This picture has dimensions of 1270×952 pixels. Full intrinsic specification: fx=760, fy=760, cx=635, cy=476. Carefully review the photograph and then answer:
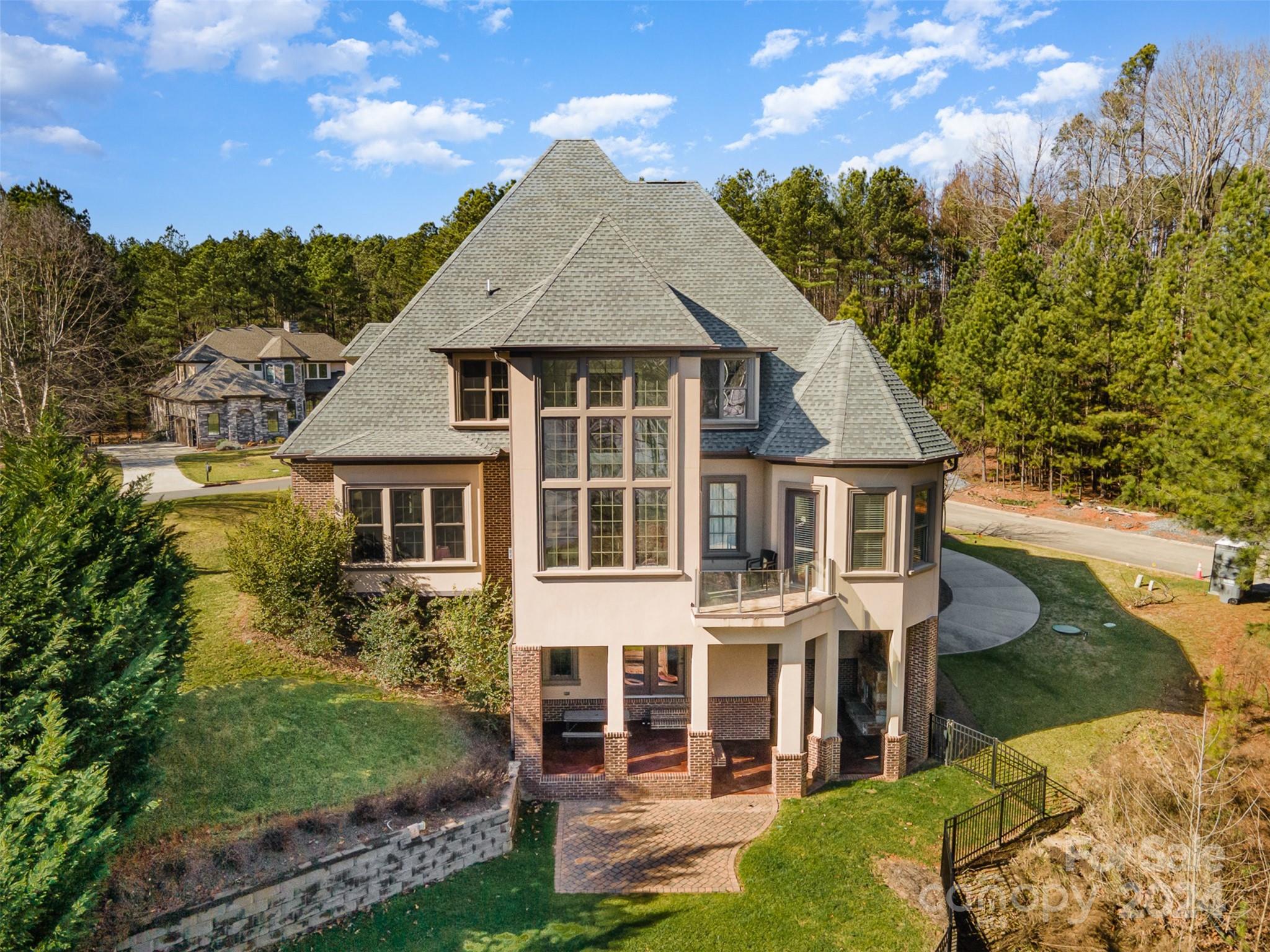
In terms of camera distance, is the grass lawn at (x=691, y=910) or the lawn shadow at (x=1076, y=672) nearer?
the grass lawn at (x=691, y=910)

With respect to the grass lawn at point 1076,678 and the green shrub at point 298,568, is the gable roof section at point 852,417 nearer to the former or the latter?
the grass lawn at point 1076,678

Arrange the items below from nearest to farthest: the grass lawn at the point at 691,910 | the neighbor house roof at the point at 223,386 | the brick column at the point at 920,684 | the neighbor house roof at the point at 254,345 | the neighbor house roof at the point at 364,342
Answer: the grass lawn at the point at 691,910, the brick column at the point at 920,684, the neighbor house roof at the point at 364,342, the neighbor house roof at the point at 223,386, the neighbor house roof at the point at 254,345

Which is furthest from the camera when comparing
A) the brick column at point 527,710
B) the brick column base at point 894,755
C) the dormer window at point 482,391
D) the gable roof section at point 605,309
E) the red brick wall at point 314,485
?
the dormer window at point 482,391

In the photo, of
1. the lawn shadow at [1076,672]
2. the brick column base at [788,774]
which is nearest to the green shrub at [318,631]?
the brick column base at [788,774]

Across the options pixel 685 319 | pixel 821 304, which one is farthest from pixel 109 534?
pixel 821 304

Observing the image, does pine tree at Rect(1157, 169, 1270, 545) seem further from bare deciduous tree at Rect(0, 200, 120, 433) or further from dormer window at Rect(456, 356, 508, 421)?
bare deciduous tree at Rect(0, 200, 120, 433)

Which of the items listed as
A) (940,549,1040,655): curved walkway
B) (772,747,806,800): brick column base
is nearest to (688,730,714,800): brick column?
(772,747,806,800): brick column base

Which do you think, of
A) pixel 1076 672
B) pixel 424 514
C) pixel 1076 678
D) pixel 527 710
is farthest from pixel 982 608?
pixel 424 514
